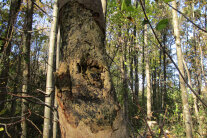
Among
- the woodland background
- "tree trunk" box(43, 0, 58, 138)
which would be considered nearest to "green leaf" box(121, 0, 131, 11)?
the woodland background

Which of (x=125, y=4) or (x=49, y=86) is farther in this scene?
(x=49, y=86)

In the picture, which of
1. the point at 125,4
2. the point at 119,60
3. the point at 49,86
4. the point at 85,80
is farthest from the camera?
the point at 119,60

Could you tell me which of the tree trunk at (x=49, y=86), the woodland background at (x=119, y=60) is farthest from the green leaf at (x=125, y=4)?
the tree trunk at (x=49, y=86)

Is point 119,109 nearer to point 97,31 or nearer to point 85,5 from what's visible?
point 97,31

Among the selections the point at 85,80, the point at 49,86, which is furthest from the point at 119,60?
the point at 85,80

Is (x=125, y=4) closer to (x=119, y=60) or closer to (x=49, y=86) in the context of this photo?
(x=49, y=86)

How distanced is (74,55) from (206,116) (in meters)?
8.72

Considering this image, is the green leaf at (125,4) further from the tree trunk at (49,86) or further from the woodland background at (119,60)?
the tree trunk at (49,86)

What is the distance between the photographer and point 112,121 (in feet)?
1.90

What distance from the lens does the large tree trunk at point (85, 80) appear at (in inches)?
22.5

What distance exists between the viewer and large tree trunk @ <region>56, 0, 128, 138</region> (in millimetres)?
570

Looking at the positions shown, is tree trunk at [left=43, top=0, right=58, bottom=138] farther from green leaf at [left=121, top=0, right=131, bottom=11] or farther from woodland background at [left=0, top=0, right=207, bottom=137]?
green leaf at [left=121, top=0, right=131, bottom=11]

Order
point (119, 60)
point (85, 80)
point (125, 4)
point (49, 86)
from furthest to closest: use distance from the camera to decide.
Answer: point (119, 60) < point (49, 86) < point (85, 80) < point (125, 4)

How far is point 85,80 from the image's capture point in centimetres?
64
